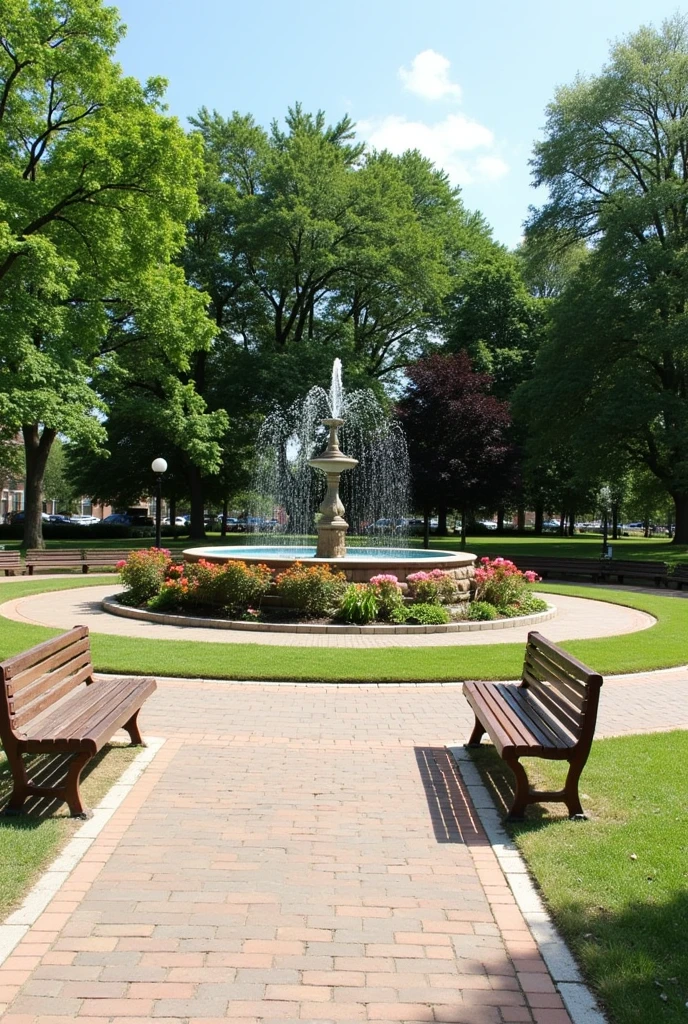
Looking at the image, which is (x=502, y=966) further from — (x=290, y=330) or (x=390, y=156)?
(x=390, y=156)

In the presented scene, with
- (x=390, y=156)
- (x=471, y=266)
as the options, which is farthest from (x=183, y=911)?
(x=471, y=266)

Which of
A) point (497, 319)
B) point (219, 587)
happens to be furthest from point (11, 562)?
point (497, 319)

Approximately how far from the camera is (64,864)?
4.22 m

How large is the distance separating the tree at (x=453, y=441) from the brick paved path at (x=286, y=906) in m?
24.2

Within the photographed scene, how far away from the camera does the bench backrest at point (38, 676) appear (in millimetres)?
4723

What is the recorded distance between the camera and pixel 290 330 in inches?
1570

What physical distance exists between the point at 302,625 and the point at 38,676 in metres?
7.32

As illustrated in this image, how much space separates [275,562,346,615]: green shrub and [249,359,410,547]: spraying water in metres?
17.2

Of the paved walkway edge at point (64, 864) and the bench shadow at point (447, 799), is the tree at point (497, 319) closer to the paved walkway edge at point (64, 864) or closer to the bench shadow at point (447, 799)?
the bench shadow at point (447, 799)

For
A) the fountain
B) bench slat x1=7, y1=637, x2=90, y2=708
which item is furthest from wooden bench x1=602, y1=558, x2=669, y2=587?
bench slat x1=7, y1=637, x2=90, y2=708

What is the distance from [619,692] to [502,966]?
19.1ft

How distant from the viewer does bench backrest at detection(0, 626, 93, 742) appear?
472 cm

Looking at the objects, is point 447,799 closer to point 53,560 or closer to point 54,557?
point 53,560

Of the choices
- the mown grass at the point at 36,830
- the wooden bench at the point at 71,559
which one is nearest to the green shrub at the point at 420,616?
the mown grass at the point at 36,830
